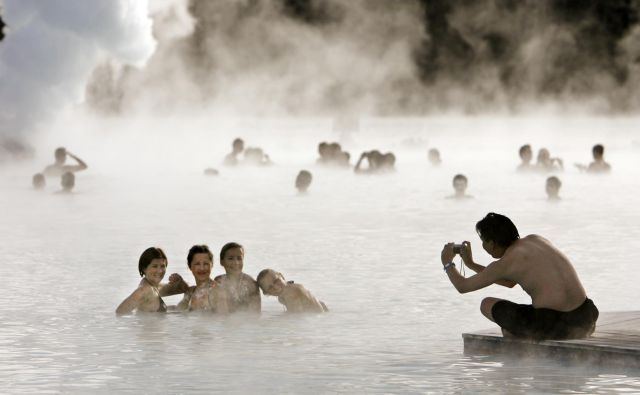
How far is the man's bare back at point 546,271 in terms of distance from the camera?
30.0 ft

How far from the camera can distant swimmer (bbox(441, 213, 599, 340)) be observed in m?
9.16

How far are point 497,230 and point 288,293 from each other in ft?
9.86

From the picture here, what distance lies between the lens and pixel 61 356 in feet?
32.9

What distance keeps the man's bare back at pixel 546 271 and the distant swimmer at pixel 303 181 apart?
17.8 meters

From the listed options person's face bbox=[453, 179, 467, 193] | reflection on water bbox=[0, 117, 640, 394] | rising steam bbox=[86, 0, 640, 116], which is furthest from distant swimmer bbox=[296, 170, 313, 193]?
rising steam bbox=[86, 0, 640, 116]

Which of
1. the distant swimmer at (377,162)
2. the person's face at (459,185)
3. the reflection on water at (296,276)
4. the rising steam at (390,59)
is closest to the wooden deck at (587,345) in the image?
the reflection on water at (296,276)

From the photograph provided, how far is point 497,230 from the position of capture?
917cm

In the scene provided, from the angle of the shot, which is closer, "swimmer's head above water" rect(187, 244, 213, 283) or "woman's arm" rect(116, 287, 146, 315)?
"swimmer's head above water" rect(187, 244, 213, 283)

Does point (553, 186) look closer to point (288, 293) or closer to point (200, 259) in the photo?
point (288, 293)

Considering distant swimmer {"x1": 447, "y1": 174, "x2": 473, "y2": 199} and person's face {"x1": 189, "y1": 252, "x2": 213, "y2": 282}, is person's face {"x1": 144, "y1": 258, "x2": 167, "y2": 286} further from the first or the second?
distant swimmer {"x1": 447, "y1": 174, "x2": 473, "y2": 199}

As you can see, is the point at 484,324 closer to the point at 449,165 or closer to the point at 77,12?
the point at 77,12

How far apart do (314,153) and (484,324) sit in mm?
30691

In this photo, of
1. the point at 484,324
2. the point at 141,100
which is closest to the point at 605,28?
the point at 141,100

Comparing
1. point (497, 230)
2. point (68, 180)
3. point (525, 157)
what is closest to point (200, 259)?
point (497, 230)
